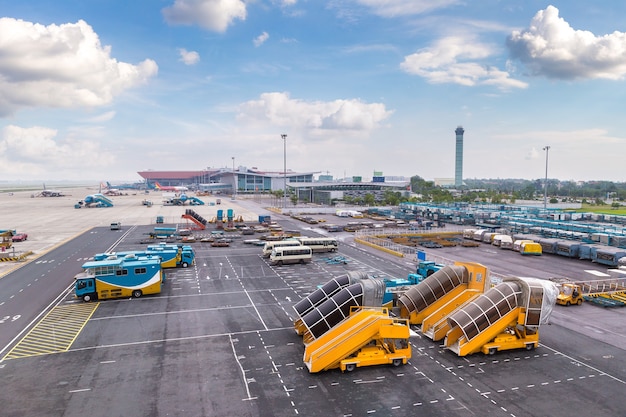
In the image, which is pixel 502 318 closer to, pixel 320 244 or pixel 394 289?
pixel 394 289

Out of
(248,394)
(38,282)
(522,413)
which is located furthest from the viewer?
(38,282)

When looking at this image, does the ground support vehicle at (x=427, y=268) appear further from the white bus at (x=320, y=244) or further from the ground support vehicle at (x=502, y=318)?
the white bus at (x=320, y=244)

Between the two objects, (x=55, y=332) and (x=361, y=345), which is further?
(x=55, y=332)

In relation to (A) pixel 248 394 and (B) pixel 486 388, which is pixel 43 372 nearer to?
(A) pixel 248 394

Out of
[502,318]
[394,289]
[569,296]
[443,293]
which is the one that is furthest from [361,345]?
[569,296]

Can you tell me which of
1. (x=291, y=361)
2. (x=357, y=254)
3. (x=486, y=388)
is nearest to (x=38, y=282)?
(x=291, y=361)

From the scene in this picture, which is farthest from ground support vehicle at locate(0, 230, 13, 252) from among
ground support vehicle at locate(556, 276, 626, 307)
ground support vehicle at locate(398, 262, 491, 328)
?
ground support vehicle at locate(556, 276, 626, 307)
